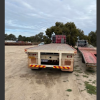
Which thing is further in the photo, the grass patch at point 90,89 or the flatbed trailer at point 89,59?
the flatbed trailer at point 89,59

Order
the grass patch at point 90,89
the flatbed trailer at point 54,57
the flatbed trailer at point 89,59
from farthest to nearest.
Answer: the flatbed trailer at point 89,59, the flatbed trailer at point 54,57, the grass patch at point 90,89

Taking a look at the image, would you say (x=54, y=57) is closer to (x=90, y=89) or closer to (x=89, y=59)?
(x=90, y=89)

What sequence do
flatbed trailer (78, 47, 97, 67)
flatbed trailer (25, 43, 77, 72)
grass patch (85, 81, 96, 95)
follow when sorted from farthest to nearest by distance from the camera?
flatbed trailer (78, 47, 97, 67), flatbed trailer (25, 43, 77, 72), grass patch (85, 81, 96, 95)

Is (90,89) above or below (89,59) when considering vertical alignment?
below

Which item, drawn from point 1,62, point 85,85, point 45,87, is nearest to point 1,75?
point 1,62

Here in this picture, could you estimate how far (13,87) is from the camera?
3.96m

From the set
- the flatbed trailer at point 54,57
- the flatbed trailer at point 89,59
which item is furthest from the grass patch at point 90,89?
the flatbed trailer at point 89,59

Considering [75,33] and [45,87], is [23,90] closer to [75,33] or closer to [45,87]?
[45,87]

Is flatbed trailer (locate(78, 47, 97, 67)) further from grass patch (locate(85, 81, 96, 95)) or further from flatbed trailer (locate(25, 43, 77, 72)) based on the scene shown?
grass patch (locate(85, 81, 96, 95))

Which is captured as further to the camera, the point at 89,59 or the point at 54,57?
the point at 89,59

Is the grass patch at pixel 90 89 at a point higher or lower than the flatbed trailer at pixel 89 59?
lower

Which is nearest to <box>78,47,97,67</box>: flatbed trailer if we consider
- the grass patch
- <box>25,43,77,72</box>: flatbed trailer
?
<box>25,43,77,72</box>: flatbed trailer

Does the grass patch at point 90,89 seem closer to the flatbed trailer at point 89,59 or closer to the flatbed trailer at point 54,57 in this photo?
the flatbed trailer at point 54,57

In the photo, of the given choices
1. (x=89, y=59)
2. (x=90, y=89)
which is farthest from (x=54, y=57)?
(x=89, y=59)
